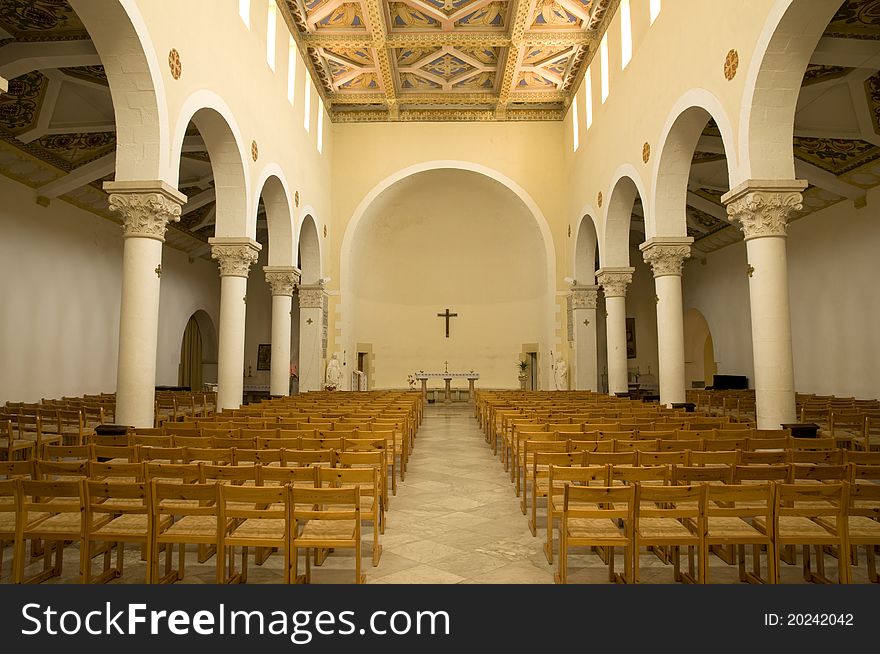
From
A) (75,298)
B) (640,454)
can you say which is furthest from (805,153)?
(75,298)

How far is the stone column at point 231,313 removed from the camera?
1293cm

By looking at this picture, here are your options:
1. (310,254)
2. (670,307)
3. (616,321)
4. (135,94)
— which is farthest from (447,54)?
(135,94)

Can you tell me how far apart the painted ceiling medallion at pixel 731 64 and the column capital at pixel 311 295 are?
14285 mm

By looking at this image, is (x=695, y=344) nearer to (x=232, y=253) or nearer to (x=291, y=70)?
(x=291, y=70)

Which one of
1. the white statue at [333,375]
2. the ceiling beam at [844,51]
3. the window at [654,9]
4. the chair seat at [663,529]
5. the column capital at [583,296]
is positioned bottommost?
the chair seat at [663,529]

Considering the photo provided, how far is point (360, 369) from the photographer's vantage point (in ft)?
80.6

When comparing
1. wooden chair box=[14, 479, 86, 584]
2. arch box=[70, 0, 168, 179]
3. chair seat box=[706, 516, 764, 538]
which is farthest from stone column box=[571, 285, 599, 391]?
wooden chair box=[14, 479, 86, 584]

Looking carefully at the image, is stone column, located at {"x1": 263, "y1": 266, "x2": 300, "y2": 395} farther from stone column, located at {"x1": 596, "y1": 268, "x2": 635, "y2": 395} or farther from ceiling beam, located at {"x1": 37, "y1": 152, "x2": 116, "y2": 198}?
stone column, located at {"x1": 596, "y1": 268, "x2": 635, "y2": 395}

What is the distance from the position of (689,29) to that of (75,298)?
1602cm

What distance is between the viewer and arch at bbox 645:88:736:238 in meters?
11.4

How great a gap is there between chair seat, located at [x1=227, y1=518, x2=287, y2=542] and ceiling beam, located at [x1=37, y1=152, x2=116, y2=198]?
13057 mm

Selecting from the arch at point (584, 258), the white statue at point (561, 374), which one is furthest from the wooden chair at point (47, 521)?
the arch at point (584, 258)

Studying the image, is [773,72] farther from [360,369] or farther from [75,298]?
[360,369]

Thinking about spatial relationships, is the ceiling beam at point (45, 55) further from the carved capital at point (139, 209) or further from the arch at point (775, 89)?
the arch at point (775, 89)
